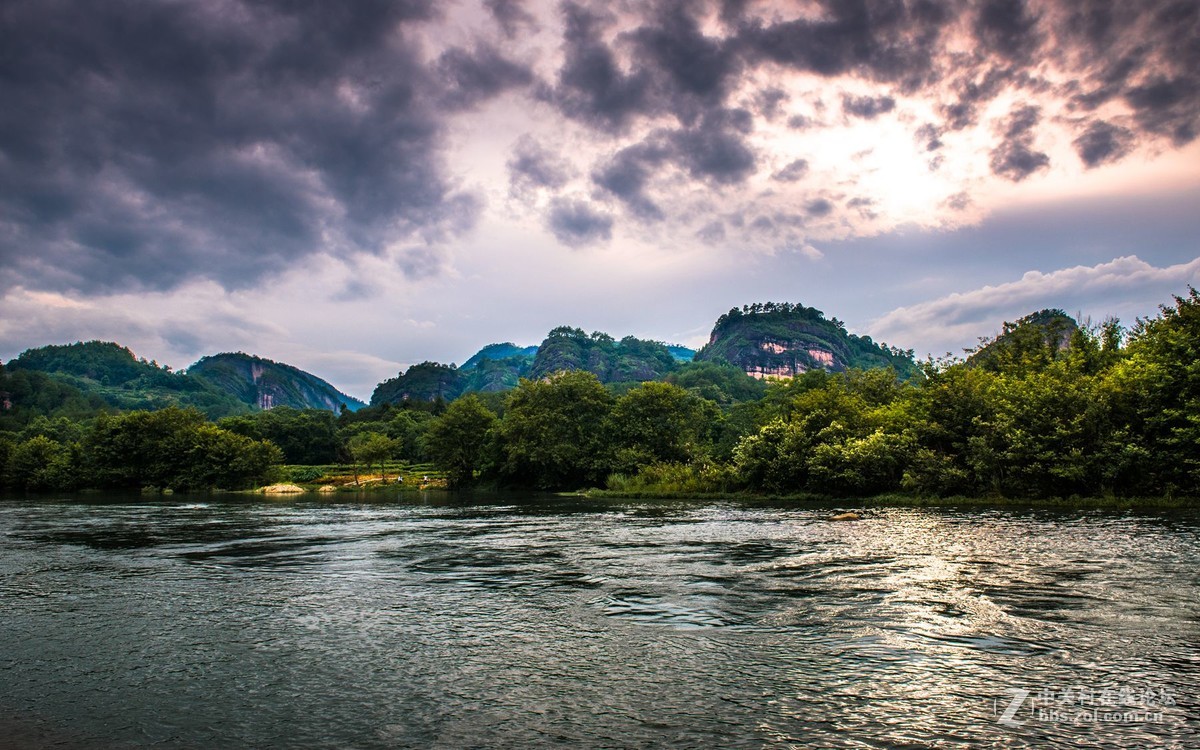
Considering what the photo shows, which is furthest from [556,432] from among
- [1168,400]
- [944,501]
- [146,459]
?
[146,459]

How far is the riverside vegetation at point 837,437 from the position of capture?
39156 mm

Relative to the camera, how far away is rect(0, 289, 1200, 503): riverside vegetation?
128 feet

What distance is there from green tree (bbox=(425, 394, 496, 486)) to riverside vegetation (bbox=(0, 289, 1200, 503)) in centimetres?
22

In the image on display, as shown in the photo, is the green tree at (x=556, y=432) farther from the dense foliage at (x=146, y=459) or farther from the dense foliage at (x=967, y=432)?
the dense foliage at (x=146, y=459)

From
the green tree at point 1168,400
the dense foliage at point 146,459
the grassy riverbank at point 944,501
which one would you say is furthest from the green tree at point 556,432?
the green tree at point 1168,400

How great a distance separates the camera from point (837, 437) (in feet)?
179

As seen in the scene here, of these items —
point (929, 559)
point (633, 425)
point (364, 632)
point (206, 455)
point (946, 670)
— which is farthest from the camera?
point (206, 455)

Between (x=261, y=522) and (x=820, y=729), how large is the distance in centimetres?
3842

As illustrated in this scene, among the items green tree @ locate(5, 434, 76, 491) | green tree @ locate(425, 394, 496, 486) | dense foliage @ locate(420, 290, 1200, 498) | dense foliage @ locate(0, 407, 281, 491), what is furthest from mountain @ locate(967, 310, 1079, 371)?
green tree @ locate(5, 434, 76, 491)

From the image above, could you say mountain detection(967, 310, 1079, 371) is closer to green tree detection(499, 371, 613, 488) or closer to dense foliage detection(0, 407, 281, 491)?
green tree detection(499, 371, 613, 488)

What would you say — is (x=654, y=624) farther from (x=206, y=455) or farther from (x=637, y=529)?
(x=206, y=455)

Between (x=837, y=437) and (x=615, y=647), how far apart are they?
48485 mm

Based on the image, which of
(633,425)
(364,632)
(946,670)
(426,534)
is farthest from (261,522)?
(633,425)

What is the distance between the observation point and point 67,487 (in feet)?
348
